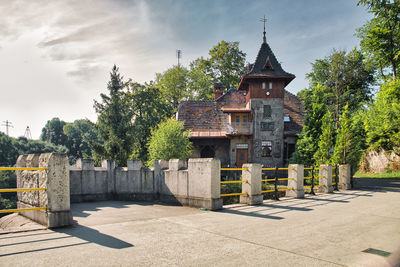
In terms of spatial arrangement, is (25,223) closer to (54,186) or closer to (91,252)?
(54,186)

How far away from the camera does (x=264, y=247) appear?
16.6ft

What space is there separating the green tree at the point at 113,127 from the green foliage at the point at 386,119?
80.4 feet

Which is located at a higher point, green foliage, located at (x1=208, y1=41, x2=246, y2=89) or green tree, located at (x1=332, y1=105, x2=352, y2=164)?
green foliage, located at (x1=208, y1=41, x2=246, y2=89)

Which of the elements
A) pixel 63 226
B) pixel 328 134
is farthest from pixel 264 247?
pixel 328 134

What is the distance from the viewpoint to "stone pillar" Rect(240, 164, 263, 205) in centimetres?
1028

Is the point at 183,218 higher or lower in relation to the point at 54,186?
lower

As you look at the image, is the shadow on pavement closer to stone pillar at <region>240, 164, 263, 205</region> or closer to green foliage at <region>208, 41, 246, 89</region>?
stone pillar at <region>240, 164, 263, 205</region>

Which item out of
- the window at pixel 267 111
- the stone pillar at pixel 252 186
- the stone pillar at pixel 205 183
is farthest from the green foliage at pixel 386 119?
the stone pillar at pixel 205 183

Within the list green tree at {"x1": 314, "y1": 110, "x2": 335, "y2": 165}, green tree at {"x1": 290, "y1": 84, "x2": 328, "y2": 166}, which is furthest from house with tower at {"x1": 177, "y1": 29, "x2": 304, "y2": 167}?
green tree at {"x1": 314, "y1": 110, "x2": 335, "y2": 165}

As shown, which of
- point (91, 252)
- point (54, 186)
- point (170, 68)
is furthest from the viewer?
point (170, 68)

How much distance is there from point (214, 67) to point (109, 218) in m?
37.7

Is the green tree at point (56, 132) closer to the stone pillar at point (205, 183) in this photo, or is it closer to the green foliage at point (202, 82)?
the green foliage at point (202, 82)

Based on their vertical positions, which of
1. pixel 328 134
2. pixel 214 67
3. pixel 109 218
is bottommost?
pixel 109 218

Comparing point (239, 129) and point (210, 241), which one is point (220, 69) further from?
point (210, 241)
